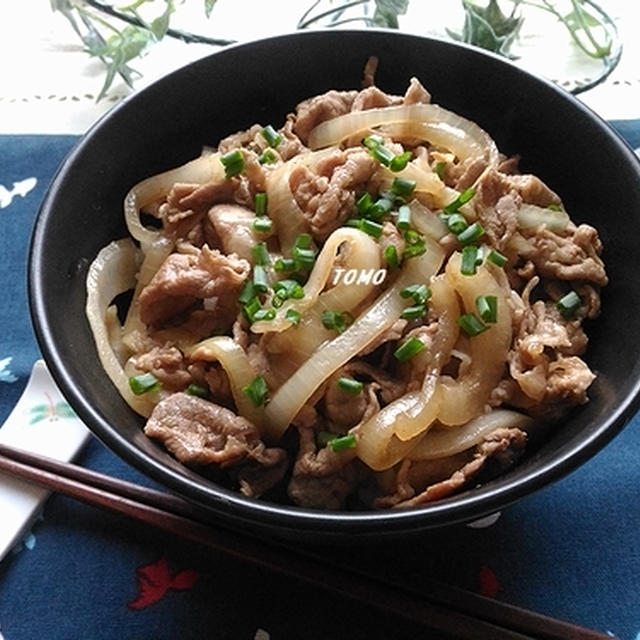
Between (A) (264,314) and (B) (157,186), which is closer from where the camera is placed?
(A) (264,314)

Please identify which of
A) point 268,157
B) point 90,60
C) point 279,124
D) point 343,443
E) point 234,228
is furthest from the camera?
point 90,60

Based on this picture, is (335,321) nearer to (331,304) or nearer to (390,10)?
(331,304)

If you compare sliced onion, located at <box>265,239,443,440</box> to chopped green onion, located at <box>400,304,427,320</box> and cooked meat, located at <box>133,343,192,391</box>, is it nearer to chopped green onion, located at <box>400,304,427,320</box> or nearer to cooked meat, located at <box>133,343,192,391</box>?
chopped green onion, located at <box>400,304,427,320</box>

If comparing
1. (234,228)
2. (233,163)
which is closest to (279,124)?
(233,163)

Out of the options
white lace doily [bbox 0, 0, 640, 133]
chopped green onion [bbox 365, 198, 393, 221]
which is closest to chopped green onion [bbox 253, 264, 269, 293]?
chopped green onion [bbox 365, 198, 393, 221]

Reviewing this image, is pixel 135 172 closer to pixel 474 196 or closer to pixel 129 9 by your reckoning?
pixel 474 196

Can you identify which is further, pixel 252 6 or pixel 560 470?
pixel 252 6

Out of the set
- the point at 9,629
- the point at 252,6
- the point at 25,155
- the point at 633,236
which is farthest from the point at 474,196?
the point at 252,6
